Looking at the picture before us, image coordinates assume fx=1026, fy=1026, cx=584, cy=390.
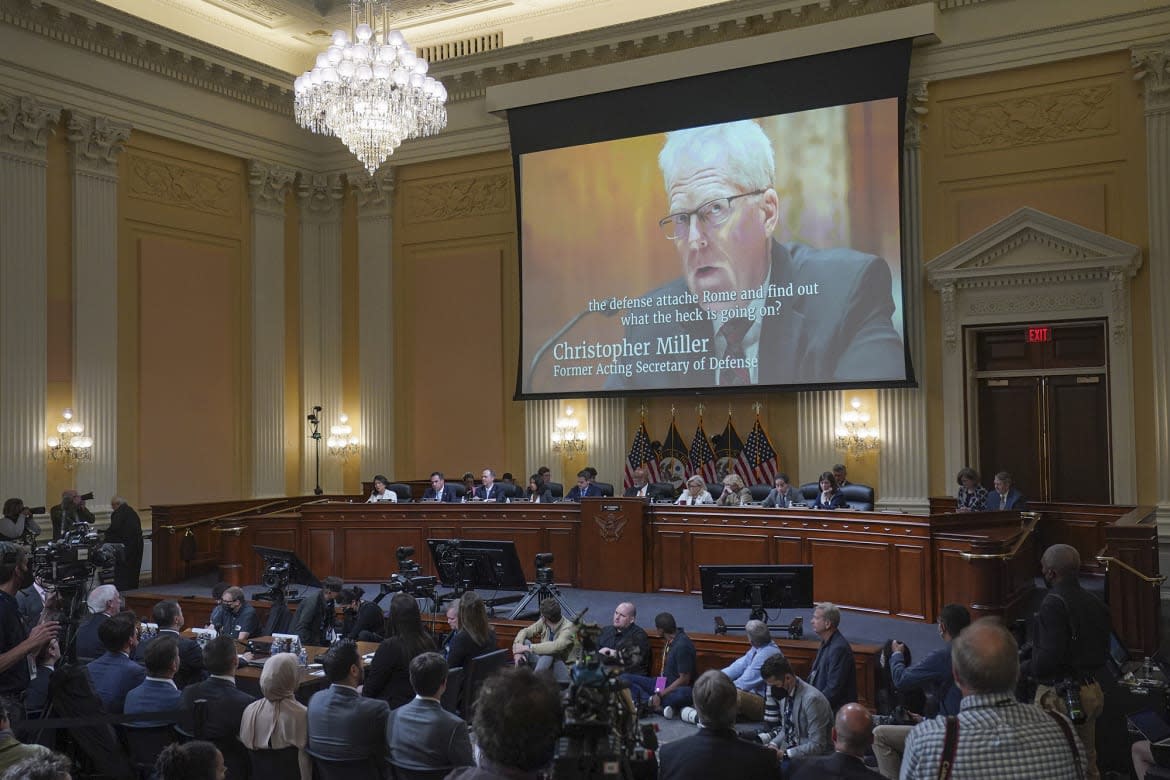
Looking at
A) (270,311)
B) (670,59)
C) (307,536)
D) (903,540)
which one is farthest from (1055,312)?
(270,311)

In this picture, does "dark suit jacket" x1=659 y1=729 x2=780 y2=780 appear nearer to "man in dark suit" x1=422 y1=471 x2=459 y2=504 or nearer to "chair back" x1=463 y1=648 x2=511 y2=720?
"chair back" x1=463 y1=648 x2=511 y2=720

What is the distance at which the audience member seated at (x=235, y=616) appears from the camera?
800cm

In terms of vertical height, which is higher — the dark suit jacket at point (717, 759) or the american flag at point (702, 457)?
the american flag at point (702, 457)

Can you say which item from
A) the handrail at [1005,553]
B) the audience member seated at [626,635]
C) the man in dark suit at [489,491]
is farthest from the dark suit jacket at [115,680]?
the man in dark suit at [489,491]

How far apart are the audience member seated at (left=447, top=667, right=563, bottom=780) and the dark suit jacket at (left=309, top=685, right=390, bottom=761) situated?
204 cm

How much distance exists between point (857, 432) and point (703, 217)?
139 inches

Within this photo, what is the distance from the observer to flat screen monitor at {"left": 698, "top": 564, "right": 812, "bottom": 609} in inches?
319

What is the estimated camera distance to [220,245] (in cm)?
1579

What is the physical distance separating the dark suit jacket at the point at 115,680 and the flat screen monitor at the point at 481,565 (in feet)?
13.0

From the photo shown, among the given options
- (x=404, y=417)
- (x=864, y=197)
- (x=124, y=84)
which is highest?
(x=124, y=84)

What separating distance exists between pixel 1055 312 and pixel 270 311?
11.4 m

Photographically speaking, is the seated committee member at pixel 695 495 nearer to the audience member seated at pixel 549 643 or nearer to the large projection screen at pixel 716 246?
the large projection screen at pixel 716 246

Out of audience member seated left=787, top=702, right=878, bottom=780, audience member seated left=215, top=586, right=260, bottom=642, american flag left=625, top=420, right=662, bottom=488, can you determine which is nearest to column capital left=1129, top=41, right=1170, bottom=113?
american flag left=625, top=420, right=662, bottom=488

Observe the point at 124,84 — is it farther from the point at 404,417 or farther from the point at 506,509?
the point at 506,509
